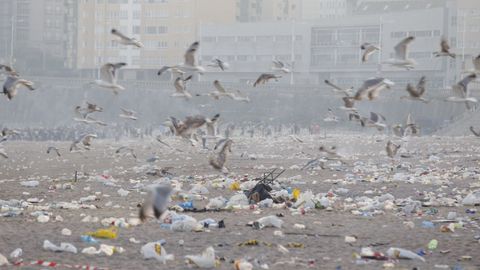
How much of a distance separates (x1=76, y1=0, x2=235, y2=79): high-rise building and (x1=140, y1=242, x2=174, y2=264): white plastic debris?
95.9 meters

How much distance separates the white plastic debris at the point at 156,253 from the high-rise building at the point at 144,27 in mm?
95936

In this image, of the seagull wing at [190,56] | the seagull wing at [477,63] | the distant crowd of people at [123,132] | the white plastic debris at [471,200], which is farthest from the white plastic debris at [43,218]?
the distant crowd of people at [123,132]

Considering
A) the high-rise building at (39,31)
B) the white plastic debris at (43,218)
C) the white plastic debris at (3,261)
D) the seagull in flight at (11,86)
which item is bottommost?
the white plastic debris at (43,218)

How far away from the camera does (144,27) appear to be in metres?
113

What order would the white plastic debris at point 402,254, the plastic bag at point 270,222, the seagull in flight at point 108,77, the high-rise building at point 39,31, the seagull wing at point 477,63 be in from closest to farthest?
the white plastic debris at point 402,254, the plastic bag at point 270,222, the seagull wing at point 477,63, the seagull in flight at point 108,77, the high-rise building at point 39,31

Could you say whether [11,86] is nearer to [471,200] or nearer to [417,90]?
[417,90]

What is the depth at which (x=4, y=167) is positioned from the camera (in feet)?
130

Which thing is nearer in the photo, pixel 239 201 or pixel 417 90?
pixel 417 90

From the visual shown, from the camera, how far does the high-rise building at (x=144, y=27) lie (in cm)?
11000

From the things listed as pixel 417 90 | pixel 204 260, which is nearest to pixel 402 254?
pixel 204 260

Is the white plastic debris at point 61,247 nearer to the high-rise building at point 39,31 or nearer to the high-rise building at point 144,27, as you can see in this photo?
the high-rise building at point 144,27

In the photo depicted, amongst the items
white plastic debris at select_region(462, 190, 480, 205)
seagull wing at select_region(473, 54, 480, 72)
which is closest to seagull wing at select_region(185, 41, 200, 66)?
seagull wing at select_region(473, 54, 480, 72)

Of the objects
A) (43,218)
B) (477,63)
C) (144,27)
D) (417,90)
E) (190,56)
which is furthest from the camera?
(144,27)

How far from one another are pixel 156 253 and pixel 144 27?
101 meters
